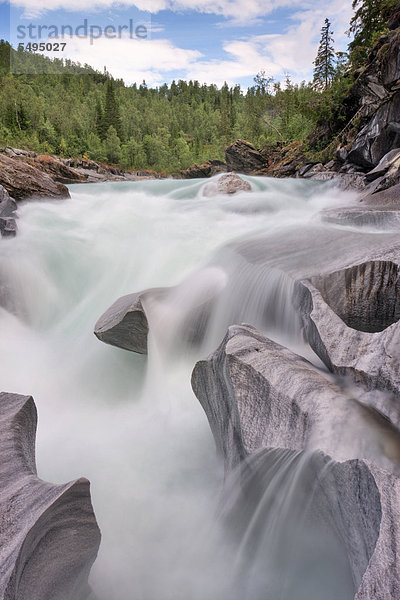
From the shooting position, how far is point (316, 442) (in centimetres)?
184

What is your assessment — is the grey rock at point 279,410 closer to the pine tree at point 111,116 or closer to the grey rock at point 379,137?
the grey rock at point 379,137

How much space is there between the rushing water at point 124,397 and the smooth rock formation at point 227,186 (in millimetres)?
5148

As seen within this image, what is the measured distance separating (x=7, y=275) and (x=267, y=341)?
15.3 ft

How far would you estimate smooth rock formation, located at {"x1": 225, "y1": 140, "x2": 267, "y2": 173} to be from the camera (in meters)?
32.9

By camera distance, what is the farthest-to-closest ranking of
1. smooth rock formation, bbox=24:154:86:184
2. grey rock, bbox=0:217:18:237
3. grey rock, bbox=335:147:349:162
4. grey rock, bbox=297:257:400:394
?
smooth rock formation, bbox=24:154:86:184 → grey rock, bbox=335:147:349:162 → grey rock, bbox=0:217:18:237 → grey rock, bbox=297:257:400:394

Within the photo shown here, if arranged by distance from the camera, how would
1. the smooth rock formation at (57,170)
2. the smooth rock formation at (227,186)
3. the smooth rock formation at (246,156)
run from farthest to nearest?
the smooth rock formation at (246,156) → the smooth rock formation at (57,170) → the smooth rock formation at (227,186)

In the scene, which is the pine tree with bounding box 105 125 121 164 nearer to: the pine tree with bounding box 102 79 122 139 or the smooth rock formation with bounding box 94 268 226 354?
the pine tree with bounding box 102 79 122 139

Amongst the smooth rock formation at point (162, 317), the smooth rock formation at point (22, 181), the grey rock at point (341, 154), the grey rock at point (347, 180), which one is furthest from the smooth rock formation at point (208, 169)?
the smooth rock formation at point (162, 317)

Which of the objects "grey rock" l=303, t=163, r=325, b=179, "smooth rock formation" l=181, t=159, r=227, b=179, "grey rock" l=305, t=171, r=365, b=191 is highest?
"smooth rock formation" l=181, t=159, r=227, b=179

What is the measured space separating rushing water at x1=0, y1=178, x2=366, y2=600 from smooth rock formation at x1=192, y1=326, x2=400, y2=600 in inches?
16.3

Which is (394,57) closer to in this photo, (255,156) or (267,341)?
(267,341)

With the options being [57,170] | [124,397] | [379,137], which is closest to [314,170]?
[379,137]

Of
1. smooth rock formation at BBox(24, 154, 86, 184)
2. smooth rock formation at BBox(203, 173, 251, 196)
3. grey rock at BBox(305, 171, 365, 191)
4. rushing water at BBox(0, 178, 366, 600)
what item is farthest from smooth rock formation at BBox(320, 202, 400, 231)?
smooth rock formation at BBox(24, 154, 86, 184)

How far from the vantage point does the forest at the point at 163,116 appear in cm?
1938
